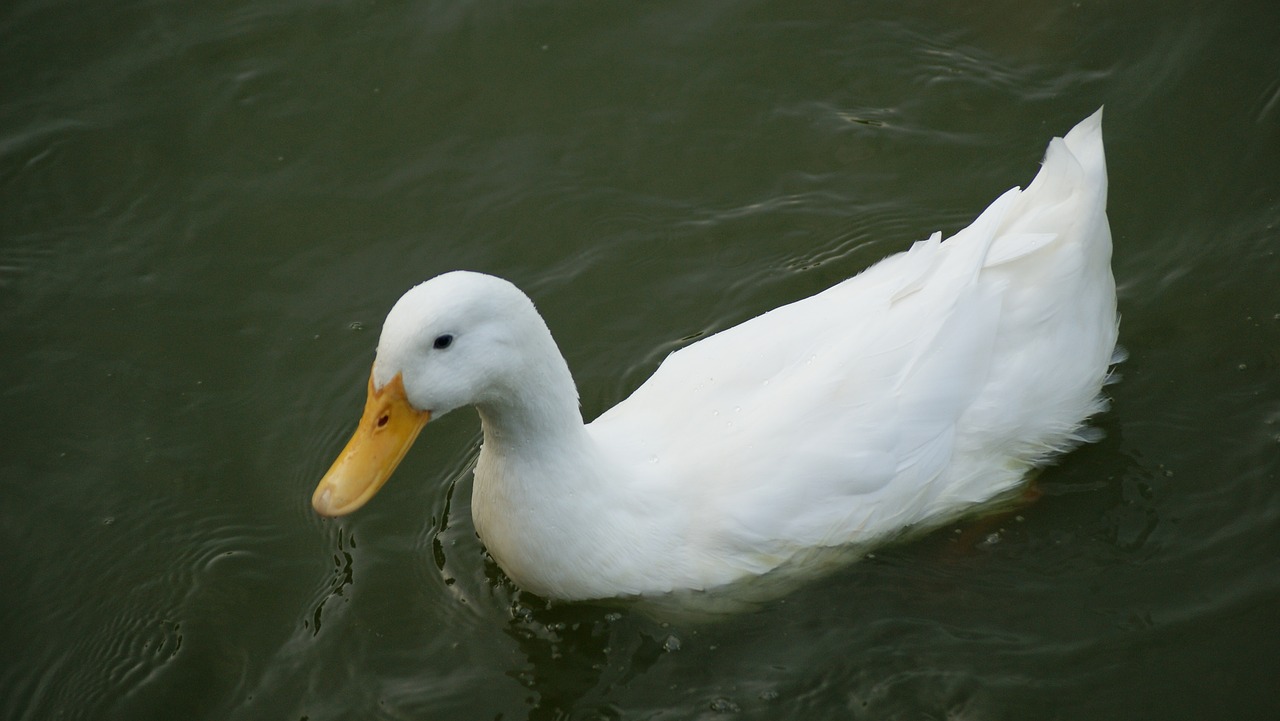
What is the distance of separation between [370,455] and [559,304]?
181cm

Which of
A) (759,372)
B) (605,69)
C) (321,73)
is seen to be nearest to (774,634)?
(759,372)

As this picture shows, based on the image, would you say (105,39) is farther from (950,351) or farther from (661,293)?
(950,351)

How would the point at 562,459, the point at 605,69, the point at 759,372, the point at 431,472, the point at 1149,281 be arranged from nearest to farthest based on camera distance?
the point at 562,459 < the point at 759,372 < the point at 431,472 < the point at 1149,281 < the point at 605,69

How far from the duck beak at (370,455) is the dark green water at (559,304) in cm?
90

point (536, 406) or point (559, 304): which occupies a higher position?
point (536, 406)

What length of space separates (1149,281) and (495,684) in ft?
10.4

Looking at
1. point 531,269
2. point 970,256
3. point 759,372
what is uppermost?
point 970,256

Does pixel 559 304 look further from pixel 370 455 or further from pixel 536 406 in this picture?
pixel 370 455

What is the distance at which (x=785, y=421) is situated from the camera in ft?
12.4

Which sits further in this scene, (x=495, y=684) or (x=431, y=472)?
(x=431, y=472)

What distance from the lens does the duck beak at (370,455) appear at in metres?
3.39

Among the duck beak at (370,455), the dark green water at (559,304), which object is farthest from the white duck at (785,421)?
the dark green water at (559,304)

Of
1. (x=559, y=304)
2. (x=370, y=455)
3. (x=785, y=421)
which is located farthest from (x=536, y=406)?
(x=559, y=304)

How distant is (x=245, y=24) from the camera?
6.08m
